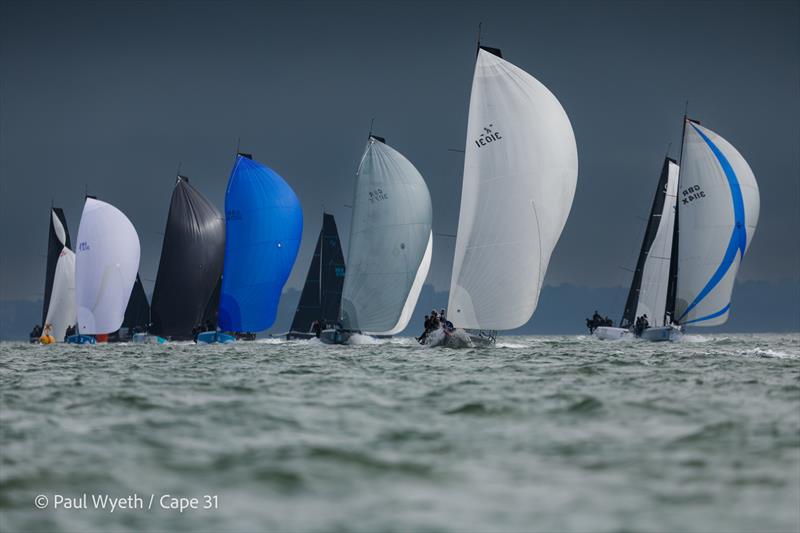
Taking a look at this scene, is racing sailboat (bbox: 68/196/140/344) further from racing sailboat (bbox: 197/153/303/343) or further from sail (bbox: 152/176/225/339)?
racing sailboat (bbox: 197/153/303/343)

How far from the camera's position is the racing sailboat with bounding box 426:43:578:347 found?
31297mm

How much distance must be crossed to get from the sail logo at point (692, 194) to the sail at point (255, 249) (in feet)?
69.5

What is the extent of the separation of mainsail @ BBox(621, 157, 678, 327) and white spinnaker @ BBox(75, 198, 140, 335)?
3248cm

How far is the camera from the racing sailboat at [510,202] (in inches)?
1232

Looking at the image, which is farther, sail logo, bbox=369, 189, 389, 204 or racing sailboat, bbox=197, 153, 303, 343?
racing sailboat, bbox=197, 153, 303, 343

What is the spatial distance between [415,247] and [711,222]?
1782 cm

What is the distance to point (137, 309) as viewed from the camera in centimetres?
6712

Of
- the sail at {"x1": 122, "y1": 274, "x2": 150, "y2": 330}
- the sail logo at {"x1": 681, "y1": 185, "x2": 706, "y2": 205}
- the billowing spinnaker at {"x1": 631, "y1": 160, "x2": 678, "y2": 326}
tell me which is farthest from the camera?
the sail at {"x1": 122, "y1": 274, "x2": 150, "y2": 330}

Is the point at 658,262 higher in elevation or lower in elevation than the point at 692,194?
lower

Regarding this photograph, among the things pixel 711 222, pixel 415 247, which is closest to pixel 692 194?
A: pixel 711 222

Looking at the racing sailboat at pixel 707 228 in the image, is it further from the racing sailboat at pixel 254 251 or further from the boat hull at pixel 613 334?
the racing sailboat at pixel 254 251

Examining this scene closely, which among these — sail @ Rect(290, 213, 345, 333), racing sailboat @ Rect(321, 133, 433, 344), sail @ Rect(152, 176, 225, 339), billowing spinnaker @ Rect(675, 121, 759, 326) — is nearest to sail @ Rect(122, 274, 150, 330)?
sail @ Rect(152, 176, 225, 339)

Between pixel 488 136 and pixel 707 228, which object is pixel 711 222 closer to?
pixel 707 228

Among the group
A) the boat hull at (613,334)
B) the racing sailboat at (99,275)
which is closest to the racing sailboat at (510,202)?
the boat hull at (613,334)
